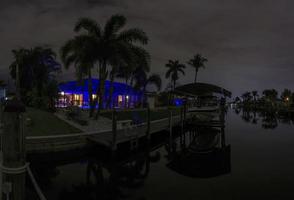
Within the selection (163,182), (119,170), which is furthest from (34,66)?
(163,182)

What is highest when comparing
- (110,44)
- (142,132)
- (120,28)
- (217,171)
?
(120,28)

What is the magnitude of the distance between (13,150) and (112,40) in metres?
21.3

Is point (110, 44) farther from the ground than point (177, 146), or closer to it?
farther from the ground

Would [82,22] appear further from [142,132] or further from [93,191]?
[93,191]

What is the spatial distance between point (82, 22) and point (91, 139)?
13860 millimetres

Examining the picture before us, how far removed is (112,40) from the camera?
23.7 m

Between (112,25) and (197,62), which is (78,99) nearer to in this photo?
(112,25)

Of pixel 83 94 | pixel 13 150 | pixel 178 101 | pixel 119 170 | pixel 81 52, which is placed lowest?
pixel 119 170

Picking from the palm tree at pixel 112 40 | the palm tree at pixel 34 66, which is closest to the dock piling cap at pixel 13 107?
the palm tree at pixel 112 40

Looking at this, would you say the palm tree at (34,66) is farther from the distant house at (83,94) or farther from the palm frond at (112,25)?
the palm frond at (112,25)

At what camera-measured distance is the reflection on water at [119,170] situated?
10.9 metres

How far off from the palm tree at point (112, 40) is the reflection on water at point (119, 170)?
9.08 meters

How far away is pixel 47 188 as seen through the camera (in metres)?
10.9

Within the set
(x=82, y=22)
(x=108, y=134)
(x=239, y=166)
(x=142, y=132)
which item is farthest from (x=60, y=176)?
(x=82, y=22)
